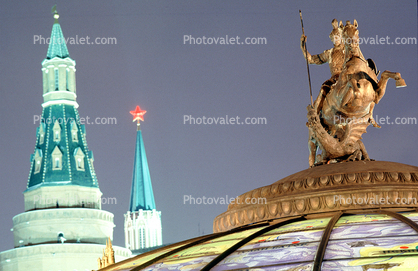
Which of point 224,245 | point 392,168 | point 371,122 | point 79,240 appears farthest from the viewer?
point 79,240

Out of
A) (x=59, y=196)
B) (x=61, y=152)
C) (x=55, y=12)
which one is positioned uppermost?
(x=55, y=12)

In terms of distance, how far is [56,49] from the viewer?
61.8 meters

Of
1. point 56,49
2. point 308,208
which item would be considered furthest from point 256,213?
point 56,49

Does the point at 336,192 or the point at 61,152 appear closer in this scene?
the point at 336,192

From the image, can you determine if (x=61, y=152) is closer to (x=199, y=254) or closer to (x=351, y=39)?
(x=351, y=39)

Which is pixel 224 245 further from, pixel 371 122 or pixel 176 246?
pixel 371 122

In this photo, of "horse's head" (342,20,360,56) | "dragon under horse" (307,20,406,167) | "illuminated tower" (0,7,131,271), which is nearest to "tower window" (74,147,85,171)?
"illuminated tower" (0,7,131,271)

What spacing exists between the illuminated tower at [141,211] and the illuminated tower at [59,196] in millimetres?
14795

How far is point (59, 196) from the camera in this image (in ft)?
194

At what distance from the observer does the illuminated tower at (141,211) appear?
76.2m

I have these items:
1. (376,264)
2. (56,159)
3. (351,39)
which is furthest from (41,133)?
(376,264)

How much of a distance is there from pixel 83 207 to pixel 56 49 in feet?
42.4

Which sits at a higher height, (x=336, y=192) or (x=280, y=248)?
(x=336, y=192)

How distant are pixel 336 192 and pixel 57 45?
184 feet
